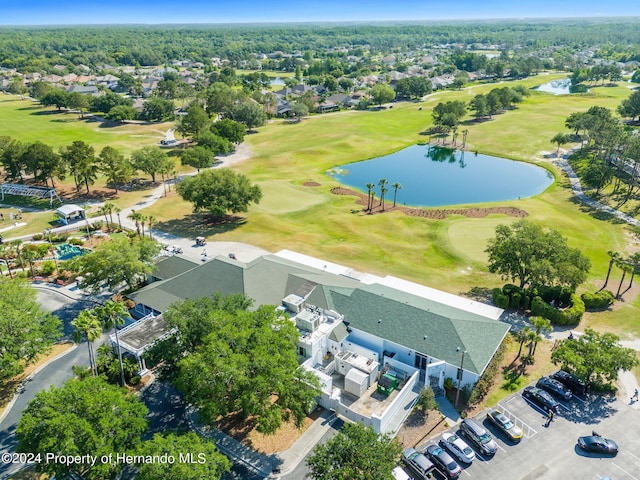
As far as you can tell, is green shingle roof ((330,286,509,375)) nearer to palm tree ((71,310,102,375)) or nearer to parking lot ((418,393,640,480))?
parking lot ((418,393,640,480))

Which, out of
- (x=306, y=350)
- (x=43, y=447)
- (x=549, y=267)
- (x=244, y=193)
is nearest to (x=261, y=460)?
(x=306, y=350)

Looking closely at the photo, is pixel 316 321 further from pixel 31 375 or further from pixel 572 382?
pixel 31 375

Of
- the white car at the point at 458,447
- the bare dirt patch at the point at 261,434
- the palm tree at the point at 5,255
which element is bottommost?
the palm tree at the point at 5,255

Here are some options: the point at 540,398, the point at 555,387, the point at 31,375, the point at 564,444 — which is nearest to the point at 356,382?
the point at 540,398

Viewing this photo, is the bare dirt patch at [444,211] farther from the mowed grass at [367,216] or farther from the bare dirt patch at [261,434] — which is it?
the bare dirt patch at [261,434]

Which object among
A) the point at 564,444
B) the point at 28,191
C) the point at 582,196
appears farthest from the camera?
the point at 28,191

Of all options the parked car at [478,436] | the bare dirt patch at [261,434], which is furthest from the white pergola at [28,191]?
the parked car at [478,436]

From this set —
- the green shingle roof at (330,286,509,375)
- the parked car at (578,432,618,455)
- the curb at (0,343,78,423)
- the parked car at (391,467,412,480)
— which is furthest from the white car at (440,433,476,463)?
the curb at (0,343,78,423)
